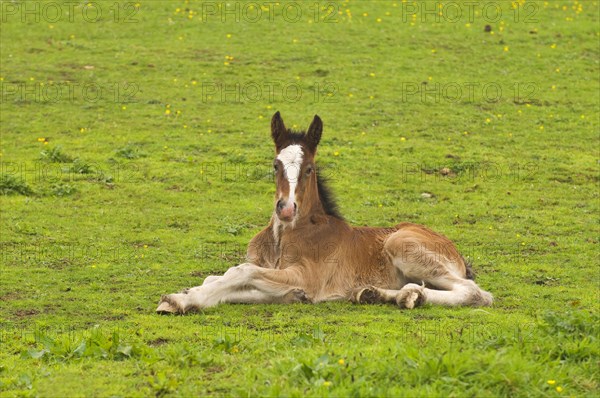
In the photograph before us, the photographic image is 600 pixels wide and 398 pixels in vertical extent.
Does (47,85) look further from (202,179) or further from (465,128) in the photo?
(465,128)

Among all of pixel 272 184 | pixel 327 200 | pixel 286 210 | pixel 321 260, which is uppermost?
pixel 286 210

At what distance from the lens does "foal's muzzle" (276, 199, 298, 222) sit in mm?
11281

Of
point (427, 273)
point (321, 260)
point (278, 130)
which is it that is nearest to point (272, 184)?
point (278, 130)

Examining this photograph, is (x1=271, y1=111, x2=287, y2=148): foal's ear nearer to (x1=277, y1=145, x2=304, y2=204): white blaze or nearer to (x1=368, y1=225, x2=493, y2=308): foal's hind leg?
(x1=277, y1=145, x2=304, y2=204): white blaze

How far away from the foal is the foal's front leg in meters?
0.01

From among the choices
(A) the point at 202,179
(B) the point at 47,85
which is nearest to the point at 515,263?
(A) the point at 202,179

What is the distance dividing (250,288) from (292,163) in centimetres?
154

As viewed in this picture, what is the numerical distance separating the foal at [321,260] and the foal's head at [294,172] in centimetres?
1

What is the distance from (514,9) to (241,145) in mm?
13708

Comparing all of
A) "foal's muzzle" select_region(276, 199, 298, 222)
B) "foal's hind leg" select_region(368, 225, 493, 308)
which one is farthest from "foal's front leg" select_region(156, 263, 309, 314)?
"foal's hind leg" select_region(368, 225, 493, 308)

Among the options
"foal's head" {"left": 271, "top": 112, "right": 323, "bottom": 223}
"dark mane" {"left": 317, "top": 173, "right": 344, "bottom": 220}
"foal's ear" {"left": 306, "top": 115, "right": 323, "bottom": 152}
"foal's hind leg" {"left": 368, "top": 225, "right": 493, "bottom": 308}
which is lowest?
"foal's hind leg" {"left": 368, "top": 225, "right": 493, "bottom": 308}

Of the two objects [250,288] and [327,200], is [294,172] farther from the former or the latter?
[250,288]

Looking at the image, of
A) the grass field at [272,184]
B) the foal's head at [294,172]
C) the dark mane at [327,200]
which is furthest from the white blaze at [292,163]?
the grass field at [272,184]

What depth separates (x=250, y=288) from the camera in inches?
449
